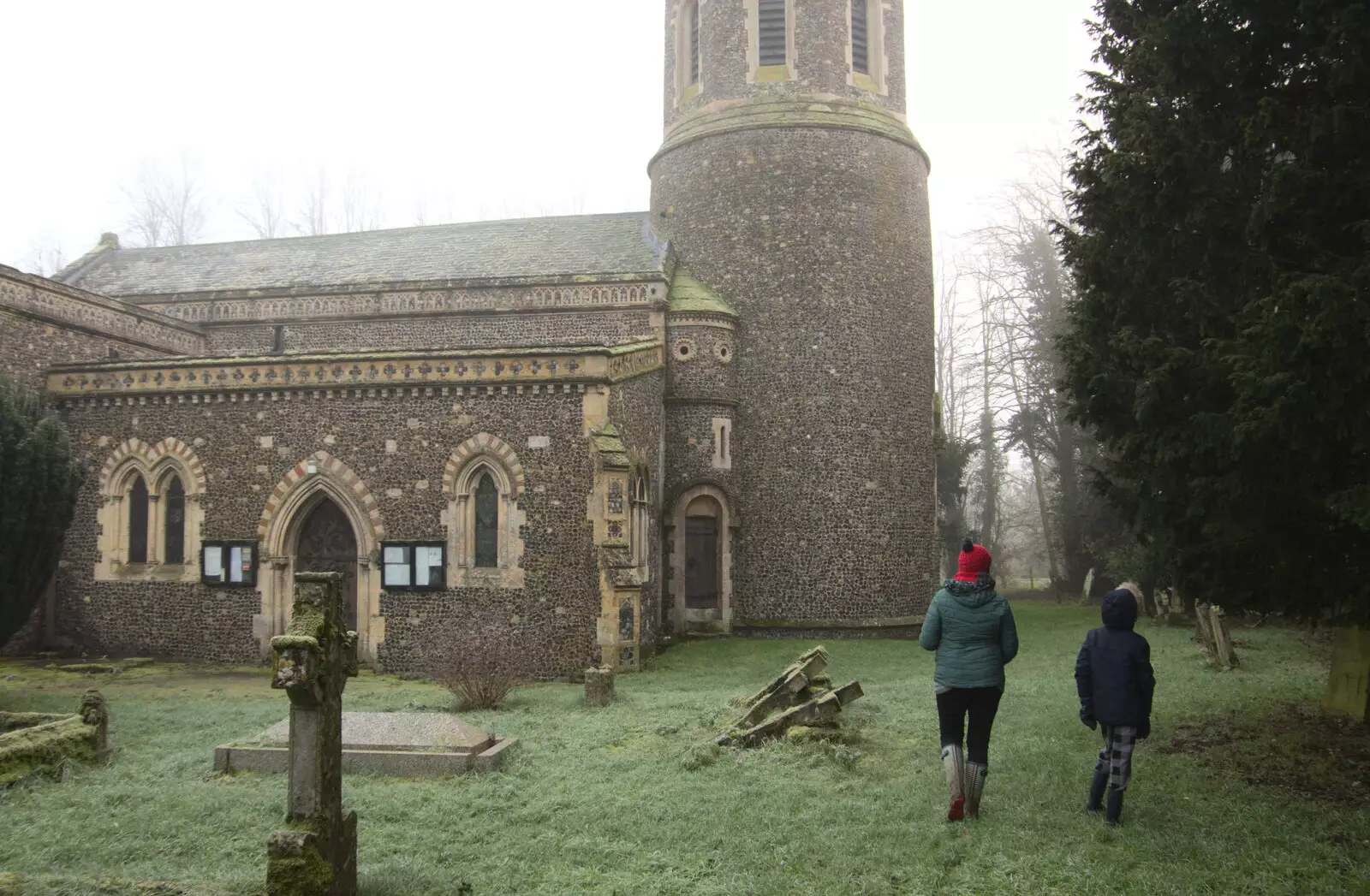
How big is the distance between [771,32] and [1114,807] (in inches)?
792

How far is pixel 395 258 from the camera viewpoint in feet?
78.8

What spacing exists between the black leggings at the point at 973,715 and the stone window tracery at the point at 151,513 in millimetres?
15005

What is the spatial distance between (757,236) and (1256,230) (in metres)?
15.4

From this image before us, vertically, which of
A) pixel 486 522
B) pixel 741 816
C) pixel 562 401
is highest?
pixel 562 401

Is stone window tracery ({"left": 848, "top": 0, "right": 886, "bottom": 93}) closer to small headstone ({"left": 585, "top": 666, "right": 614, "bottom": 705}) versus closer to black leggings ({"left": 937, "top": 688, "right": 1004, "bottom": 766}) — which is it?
small headstone ({"left": 585, "top": 666, "right": 614, "bottom": 705})

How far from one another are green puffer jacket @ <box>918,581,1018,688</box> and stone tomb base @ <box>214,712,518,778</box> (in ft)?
13.9

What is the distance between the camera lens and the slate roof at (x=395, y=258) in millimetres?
22656

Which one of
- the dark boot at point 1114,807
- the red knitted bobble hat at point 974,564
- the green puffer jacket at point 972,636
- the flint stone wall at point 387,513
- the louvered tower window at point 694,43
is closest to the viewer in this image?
the dark boot at point 1114,807

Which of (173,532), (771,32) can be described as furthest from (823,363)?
(173,532)

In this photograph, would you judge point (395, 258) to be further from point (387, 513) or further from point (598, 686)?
point (598, 686)

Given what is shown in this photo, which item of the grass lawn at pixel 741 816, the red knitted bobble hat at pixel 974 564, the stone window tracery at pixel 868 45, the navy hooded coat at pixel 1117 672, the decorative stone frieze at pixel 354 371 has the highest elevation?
the stone window tracery at pixel 868 45

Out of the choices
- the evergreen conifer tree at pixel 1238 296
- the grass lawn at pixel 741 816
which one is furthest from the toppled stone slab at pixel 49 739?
the evergreen conifer tree at pixel 1238 296

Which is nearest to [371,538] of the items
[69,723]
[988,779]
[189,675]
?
[189,675]

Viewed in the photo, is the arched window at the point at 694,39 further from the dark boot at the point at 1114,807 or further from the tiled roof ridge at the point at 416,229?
the dark boot at the point at 1114,807
